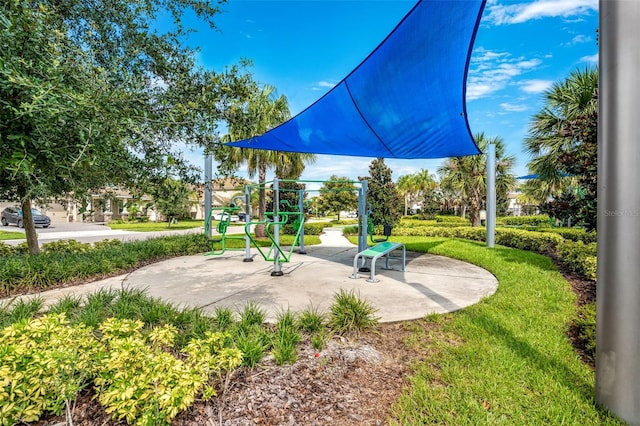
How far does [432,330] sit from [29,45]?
11.0 feet

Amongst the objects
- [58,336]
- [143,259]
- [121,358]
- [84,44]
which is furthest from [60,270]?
[121,358]

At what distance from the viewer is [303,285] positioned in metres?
4.32

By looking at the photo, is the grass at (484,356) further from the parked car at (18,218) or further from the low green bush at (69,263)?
the parked car at (18,218)

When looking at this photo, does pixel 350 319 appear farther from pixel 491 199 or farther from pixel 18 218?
pixel 18 218

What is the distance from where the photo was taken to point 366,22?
481 cm

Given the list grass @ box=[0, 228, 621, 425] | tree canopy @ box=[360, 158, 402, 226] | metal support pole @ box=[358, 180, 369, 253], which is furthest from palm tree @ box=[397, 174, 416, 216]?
grass @ box=[0, 228, 621, 425]

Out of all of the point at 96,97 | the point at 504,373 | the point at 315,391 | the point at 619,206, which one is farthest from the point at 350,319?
the point at 96,97

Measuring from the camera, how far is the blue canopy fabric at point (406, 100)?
274cm

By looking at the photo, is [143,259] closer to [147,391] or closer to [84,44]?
[84,44]

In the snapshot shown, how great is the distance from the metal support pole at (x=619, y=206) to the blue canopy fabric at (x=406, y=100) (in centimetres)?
125

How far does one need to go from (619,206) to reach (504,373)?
4.10 feet

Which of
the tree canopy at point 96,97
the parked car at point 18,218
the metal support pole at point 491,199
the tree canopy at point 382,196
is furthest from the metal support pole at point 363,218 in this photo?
the parked car at point 18,218

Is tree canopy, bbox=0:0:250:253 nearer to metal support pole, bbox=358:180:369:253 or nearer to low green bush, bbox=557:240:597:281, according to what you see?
metal support pole, bbox=358:180:369:253

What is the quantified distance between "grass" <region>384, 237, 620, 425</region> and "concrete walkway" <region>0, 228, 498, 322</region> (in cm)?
51
